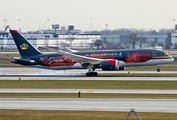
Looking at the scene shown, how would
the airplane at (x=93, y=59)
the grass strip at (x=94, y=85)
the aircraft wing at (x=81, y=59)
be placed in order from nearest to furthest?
the grass strip at (x=94, y=85), the aircraft wing at (x=81, y=59), the airplane at (x=93, y=59)

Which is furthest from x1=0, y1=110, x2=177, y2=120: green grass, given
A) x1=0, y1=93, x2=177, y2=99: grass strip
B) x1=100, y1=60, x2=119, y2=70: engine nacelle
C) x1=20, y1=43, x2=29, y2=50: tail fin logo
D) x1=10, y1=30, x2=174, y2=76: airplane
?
x1=20, y1=43, x2=29, y2=50: tail fin logo

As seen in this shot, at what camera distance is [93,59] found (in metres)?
48.4

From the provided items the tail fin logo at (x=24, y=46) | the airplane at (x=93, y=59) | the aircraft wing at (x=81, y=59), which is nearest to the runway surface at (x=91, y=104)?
the aircraft wing at (x=81, y=59)

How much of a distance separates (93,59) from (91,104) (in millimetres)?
22705

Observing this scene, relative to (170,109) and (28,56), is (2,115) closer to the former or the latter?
(170,109)

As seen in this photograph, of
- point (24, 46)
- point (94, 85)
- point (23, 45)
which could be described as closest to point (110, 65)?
point (94, 85)

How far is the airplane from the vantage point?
48.5m

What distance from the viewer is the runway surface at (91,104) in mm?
24395

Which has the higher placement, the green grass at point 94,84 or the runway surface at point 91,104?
the runway surface at point 91,104

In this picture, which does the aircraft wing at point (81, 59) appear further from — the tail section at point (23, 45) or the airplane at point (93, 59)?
the tail section at point (23, 45)

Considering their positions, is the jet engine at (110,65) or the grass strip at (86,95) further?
the jet engine at (110,65)

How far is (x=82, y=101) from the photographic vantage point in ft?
90.0

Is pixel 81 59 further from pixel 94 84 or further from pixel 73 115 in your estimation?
pixel 73 115

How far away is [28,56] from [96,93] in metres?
23.4
